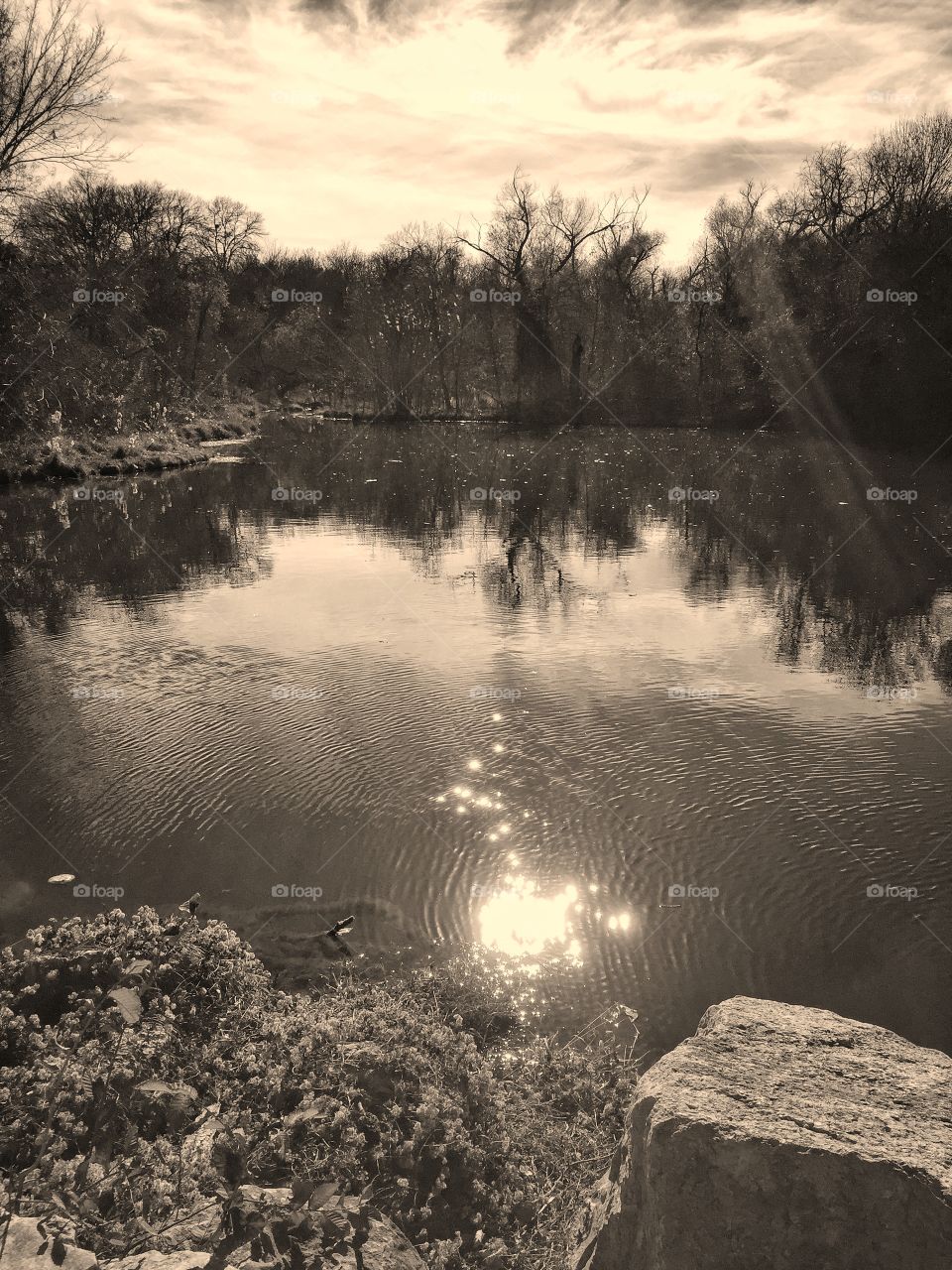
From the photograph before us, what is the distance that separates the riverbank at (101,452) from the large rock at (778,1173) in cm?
2416

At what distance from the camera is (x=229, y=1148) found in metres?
3.04

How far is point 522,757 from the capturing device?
23.3 feet

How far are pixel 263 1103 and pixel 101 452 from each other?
26.3m

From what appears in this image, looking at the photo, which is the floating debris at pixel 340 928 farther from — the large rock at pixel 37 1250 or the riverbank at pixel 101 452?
the riverbank at pixel 101 452

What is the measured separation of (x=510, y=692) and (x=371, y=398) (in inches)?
2200

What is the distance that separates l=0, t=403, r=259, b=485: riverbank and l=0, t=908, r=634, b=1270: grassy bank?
2195 centimetres

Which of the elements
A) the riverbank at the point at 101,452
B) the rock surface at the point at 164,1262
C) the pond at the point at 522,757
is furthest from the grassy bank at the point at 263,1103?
the riverbank at the point at 101,452

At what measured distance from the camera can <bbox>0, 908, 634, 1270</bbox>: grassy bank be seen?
2.92m

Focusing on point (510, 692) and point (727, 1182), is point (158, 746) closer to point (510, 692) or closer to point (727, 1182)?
point (510, 692)

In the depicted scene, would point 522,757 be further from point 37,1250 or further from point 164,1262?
point 37,1250

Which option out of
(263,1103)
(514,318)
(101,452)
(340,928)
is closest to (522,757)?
(340,928)

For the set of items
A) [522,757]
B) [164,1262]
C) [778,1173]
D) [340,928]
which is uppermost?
[778,1173]

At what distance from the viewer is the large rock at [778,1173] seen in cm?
221

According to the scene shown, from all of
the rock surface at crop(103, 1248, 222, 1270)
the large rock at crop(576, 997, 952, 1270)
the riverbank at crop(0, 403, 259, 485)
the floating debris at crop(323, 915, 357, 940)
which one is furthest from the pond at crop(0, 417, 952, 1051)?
the riverbank at crop(0, 403, 259, 485)
